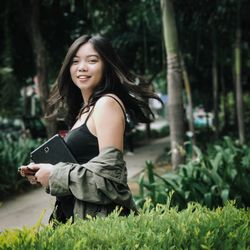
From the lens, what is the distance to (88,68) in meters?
2.46

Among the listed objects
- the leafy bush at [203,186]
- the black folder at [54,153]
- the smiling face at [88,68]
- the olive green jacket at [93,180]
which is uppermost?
the smiling face at [88,68]

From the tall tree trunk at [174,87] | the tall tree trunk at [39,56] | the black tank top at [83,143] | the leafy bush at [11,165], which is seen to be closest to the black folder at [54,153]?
the black tank top at [83,143]

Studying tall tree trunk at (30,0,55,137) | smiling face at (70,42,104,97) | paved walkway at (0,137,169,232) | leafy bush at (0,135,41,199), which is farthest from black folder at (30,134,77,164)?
tall tree trunk at (30,0,55,137)

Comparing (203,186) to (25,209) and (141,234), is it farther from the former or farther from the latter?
(141,234)

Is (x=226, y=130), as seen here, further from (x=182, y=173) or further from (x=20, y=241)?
(x=20, y=241)

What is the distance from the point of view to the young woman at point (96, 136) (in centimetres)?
219

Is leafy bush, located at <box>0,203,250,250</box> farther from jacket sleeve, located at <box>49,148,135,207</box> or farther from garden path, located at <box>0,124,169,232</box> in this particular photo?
garden path, located at <box>0,124,169,232</box>

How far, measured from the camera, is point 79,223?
2.07 m

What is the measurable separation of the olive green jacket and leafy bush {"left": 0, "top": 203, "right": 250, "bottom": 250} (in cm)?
12

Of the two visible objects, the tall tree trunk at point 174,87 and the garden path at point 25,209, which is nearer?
the tall tree trunk at point 174,87

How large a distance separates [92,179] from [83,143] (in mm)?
232

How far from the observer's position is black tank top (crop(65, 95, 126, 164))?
2.32 metres


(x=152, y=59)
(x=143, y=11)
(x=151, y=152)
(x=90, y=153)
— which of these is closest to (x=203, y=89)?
(x=152, y=59)

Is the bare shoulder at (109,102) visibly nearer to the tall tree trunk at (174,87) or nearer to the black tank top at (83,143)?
the black tank top at (83,143)
